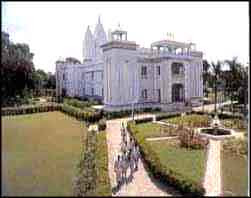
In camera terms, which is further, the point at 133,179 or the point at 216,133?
the point at 216,133

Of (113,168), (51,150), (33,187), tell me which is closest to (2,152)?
(33,187)

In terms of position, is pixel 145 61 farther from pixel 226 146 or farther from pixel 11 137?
pixel 11 137

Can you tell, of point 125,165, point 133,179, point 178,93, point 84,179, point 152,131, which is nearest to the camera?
point 84,179

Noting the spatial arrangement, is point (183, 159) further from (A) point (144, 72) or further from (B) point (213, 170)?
(A) point (144, 72)

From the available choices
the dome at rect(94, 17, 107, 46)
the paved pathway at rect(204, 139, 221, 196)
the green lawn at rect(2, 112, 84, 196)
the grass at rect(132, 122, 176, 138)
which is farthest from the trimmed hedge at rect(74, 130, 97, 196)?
the dome at rect(94, 17, 107, 46)

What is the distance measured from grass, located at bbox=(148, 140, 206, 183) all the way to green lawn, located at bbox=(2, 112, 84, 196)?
3.31 metres

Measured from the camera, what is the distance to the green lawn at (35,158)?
1.42 m

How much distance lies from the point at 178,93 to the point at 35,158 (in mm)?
16833

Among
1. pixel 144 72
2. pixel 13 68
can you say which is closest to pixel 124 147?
pixel 13 68

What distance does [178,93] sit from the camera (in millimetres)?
18016

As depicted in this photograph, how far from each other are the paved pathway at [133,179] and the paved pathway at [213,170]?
0.63 metres

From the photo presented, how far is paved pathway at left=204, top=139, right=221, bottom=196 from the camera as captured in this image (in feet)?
13.8

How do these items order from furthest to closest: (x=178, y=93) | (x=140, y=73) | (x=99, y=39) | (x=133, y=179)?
1. (x=99, y=39)
2. (x=178, y=93)
3. (x=140, y=73)
4. (x=133, y=179)

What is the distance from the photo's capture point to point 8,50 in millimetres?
1546
